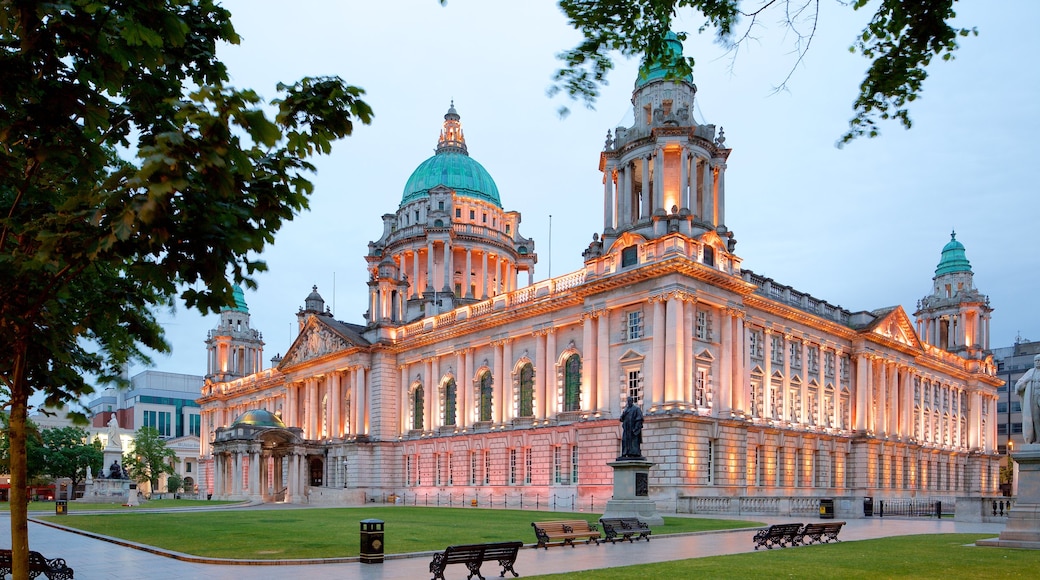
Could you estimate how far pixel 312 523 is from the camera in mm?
36406

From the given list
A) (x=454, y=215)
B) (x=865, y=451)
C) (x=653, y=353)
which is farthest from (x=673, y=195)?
(x=454, y=215)

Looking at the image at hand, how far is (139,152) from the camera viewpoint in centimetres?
637

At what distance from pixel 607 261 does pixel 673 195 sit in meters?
6.06

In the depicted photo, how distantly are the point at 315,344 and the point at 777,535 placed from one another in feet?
212

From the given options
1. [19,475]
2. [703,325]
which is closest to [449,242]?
[703,325]

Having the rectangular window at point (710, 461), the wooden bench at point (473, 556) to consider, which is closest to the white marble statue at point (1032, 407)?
the wooden bench at point (473, 556)

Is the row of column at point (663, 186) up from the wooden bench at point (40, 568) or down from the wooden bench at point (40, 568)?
up

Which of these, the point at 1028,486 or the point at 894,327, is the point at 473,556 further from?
the point at 894,327

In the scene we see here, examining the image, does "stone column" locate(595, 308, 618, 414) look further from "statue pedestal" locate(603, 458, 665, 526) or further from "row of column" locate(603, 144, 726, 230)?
"statue pedestal" locate(603, 458, 665, 526)

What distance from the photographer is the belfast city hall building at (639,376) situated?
165 ft

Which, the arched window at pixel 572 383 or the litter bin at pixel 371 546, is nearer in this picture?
the litter bin at pixel 371 546

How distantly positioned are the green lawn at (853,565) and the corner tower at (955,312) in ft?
233

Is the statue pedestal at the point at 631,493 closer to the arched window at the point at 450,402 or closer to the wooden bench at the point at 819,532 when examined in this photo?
the wooden bench at the point at 819,532

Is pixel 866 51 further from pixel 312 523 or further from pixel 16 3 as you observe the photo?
pixel 312 523
